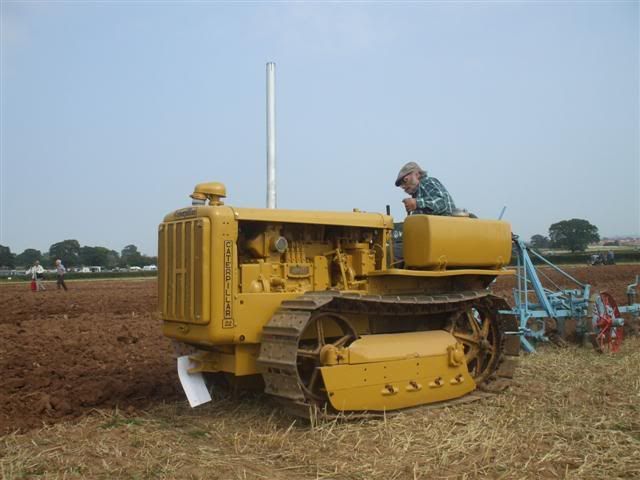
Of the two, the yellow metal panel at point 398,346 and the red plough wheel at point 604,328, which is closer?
the yellow metal panel at point 398,346

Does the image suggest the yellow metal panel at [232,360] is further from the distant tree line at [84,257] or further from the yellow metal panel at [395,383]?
the distant tree line at [84,257]

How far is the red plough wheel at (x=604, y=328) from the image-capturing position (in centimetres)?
1066

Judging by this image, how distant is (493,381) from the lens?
25.2 feet

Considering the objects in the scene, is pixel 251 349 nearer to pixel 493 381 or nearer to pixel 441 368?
pixel 441 368

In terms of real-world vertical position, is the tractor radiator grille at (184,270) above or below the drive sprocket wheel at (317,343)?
above

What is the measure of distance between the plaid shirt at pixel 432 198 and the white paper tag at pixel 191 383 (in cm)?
320

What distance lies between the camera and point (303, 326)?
18.7ft

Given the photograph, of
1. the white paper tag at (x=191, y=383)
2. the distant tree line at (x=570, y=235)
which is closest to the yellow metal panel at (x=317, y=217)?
the white paper tag at (x=191, y=383)

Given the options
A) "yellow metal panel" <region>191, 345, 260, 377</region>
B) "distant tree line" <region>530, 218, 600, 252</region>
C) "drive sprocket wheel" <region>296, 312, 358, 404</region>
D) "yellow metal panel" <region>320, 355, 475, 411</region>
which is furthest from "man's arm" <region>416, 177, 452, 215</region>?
"distant tree line" <region>530, 218, 600, 252</region>

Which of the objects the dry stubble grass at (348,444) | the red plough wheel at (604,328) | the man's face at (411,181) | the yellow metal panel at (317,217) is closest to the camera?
the dry stubble grass at (348,444)

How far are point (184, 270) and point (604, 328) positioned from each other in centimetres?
759

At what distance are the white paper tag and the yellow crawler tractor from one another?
0.23ft

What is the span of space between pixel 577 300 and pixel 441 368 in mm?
5145

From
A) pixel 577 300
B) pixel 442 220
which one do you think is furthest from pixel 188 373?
pixel 577 300
